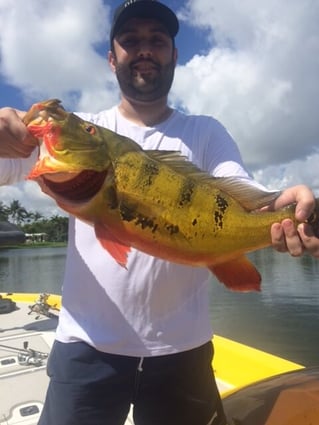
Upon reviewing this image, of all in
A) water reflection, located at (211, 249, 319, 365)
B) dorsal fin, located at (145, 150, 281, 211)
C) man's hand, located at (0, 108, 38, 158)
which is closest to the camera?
man's hand, located at (0, 108, 38, 158)

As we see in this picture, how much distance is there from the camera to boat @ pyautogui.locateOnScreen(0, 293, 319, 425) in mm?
2711

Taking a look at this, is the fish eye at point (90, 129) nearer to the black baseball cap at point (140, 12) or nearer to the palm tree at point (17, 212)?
the black baseball cap at point (140, 12)

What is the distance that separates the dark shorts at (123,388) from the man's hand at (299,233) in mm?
936

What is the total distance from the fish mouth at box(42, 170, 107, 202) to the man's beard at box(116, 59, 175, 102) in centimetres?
90

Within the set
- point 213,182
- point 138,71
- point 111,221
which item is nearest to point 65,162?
point 111,221

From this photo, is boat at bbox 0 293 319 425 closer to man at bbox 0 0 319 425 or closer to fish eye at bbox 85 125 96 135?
man at bbox 0 0 319 425

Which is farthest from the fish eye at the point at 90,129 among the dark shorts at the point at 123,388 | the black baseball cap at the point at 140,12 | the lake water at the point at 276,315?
the lake water at the point at 276,315

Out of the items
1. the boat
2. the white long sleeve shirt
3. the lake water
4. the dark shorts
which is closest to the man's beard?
the white long sleeve shirt

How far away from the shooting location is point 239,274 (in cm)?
223

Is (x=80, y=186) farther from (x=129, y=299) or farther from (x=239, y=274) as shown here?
(x=239, y=274)

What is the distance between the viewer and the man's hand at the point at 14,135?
2117 mm

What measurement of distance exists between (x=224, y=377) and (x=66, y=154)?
396 cm

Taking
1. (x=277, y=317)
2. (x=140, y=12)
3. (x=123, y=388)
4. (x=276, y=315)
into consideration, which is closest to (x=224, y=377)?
(x=123, y=388)

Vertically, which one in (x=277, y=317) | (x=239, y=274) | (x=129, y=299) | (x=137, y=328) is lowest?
(x=277, y=317)
